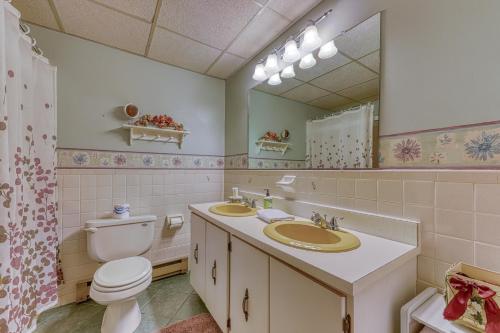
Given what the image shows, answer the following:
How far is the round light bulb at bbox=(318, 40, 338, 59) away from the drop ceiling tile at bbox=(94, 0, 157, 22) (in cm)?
117

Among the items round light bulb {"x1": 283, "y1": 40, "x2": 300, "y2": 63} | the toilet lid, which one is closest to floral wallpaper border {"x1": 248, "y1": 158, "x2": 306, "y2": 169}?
round light bulb {"x1": 283, "y1": 40, "x2": 300, "y2": 63}

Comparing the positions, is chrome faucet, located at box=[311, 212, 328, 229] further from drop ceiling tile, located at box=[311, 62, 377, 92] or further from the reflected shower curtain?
drop ceiling tile, located at box=[311, 62, 377, 92]

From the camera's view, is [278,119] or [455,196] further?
[278,119]

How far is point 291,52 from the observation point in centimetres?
148

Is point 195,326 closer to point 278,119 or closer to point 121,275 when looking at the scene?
point 121,275

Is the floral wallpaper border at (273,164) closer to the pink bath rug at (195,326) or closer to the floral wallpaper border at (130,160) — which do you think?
the floral wallpaper border at (130,160)

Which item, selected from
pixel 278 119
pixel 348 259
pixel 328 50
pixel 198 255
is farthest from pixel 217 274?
pixel 328 50

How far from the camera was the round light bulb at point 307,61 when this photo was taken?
1.41 m

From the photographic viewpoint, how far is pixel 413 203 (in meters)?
0.90

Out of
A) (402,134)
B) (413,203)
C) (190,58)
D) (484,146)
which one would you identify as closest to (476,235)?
(413,203)

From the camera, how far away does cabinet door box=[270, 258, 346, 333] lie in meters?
0.65

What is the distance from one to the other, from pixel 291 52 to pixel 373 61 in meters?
0.61

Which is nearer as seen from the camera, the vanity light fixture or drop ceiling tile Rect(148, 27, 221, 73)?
the vanity light fixture

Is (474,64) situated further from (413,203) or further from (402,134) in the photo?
(413,203)
